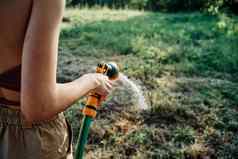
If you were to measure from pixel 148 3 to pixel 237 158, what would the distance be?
29.9ft

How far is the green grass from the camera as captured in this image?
11.8ft

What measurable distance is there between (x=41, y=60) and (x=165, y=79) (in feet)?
13.0

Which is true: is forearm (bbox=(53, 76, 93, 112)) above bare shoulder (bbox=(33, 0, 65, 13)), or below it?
below

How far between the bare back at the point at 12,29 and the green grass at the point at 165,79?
2280 mm

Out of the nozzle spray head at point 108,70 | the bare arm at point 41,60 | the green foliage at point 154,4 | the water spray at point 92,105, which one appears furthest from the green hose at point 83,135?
the green foliage at point 154,4

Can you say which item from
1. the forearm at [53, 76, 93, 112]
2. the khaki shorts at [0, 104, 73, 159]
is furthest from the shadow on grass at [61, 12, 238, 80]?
the khaki shorts at [0, 104, 73, 159]

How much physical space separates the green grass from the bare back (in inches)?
89.8

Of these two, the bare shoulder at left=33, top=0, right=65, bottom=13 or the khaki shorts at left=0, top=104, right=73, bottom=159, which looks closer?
the bare shoulder at left=33, top=0, right=65, bottom=13

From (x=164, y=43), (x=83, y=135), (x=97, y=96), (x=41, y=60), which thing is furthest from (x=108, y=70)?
(x=164, y=43)

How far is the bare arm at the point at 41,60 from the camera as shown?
1.10 metres

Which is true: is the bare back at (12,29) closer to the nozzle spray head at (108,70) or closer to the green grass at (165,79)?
the nozzle spray head at (108,70)

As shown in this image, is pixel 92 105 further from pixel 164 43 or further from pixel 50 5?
pixel 164 43

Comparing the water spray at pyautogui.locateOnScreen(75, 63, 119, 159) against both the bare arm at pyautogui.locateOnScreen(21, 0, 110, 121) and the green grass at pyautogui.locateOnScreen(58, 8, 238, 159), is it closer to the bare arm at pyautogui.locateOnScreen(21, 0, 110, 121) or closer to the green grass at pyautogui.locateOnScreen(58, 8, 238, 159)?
the bare arm at pyautogui.locateOnScreen(21, 0, 110, 121)

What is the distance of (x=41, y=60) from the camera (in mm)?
1117
